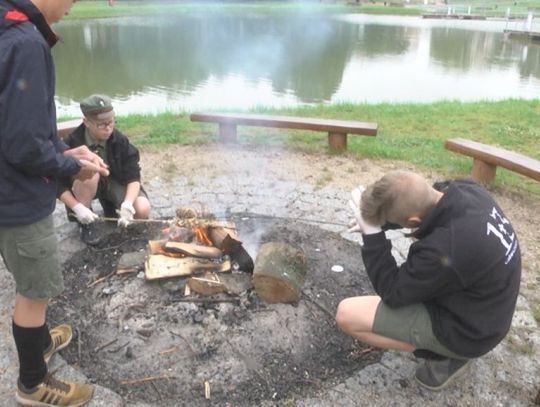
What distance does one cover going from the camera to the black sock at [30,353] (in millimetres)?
2207

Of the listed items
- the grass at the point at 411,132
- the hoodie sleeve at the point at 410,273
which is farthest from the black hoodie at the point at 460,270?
the grass at the point at 411,132

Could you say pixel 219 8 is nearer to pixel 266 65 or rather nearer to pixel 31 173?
pixel 266 65

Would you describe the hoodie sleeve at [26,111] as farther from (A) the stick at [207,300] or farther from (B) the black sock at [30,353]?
(A) the stick at [207,300]

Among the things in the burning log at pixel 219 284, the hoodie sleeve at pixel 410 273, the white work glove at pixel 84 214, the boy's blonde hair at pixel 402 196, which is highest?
the boy's blonde hair at pixel 402 196

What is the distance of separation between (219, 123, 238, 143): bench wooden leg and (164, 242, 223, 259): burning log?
9.77 ft

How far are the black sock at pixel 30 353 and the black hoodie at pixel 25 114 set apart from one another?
583mm

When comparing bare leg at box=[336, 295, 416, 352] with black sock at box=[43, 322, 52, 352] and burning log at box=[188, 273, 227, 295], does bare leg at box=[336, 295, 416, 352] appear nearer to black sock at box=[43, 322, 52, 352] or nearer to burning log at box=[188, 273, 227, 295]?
burning log at box=[188, 273, 227, 295]

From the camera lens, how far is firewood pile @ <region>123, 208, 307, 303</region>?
297cm

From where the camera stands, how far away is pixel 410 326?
2.38 metres

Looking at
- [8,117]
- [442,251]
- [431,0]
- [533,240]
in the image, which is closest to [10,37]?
[8,117]

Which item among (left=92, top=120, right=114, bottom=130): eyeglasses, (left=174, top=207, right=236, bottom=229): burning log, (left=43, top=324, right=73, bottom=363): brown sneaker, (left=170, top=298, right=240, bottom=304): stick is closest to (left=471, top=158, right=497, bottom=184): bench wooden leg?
(left=174, top=207, right=236, bottom=229): burning log

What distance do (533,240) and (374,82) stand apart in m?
9.54

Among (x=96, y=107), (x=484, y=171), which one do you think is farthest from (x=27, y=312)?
(x=484, y=171)

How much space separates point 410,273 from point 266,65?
12.6 m
